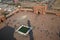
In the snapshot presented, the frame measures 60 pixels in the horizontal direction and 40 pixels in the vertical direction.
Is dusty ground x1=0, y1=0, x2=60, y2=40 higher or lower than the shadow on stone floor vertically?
higher

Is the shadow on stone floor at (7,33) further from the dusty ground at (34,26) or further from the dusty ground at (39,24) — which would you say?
the dusty ground at (39,24)

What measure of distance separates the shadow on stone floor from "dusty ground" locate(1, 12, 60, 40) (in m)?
0.25

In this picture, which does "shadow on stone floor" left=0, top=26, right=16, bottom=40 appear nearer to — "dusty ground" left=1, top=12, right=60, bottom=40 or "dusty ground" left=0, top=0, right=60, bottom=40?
"dusty ground" left=0, top=0, right=60, bottom=40

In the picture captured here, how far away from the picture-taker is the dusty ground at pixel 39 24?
29.2 ft

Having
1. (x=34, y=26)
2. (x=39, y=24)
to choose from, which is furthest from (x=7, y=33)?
(x=39, y=24)

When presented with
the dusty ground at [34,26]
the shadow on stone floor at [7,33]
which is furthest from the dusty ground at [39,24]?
the shadow on stone floor at [7,33]

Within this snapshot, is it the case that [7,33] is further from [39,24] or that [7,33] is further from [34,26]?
[39,24]

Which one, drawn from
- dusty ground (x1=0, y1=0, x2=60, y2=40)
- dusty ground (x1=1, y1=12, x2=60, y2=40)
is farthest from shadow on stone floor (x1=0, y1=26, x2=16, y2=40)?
dusty ground (x1=1, y1=12, x2=60, y2=40)

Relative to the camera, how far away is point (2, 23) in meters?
11.2

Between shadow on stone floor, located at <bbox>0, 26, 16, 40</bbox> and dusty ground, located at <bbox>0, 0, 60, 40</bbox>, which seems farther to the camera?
shadow on stone floor, located at <bbox>0, 26, 16, 40</bbox>

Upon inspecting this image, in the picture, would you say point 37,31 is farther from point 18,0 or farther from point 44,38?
point 18,0

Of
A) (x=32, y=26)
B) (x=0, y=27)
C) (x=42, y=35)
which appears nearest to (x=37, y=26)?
(x=32, y=26)

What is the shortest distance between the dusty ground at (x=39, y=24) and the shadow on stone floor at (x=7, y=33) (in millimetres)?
252

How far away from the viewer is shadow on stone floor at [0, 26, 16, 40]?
9141 millimetres
